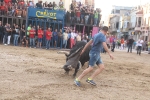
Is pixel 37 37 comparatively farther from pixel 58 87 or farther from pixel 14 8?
pixel 58 87

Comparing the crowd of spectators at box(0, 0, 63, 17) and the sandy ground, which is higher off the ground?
the crowd of spectators at box(0, 0, 63, 17)

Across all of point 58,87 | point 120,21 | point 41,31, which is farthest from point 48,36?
point 120,21

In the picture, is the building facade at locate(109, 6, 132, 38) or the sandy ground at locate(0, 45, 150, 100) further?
the building facade at locate(109, 6, 132, 38)

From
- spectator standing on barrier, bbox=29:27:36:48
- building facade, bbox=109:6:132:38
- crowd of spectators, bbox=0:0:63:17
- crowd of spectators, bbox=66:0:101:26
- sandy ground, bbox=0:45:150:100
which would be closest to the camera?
sandy ground, bbox=0:45:150:100

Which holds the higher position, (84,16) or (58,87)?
(84,16)

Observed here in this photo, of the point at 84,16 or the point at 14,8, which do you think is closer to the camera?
the point at 14,8

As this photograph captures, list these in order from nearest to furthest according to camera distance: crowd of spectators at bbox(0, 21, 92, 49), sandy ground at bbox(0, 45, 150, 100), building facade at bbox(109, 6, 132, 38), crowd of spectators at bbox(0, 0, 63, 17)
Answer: sandy ground at bbox(0, 45, 150, 100)
crowd of spectators at bbox(0, 21, 92, 49)
crowd of spectators at bbox(0, 0, 63, 17)
building facade at bbox(109, 6, 132, 38)

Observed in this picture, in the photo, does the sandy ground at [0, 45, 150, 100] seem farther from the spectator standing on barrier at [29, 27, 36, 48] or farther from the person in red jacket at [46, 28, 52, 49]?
the person in red jacket at [46, 28, 52, 49]

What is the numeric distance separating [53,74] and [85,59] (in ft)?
3.86

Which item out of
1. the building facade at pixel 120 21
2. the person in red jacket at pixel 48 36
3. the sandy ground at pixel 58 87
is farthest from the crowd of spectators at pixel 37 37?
the building facade at pixel 120 21

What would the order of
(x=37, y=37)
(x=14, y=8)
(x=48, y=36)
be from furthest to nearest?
1. (x=14, y=8)
2. (x=37, y=37)
3. (x=48, y=36)

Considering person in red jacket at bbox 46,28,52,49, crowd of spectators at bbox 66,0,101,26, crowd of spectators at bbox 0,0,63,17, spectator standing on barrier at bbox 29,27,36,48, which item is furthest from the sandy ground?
crowd of spectators at bbox 66,0,101,26

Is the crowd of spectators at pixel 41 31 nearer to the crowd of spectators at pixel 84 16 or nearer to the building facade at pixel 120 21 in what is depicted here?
the crowd of spectators at pixel 84 16

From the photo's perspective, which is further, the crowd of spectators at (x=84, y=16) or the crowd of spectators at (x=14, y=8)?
the crowd of spectators at (x=84, y=16)
